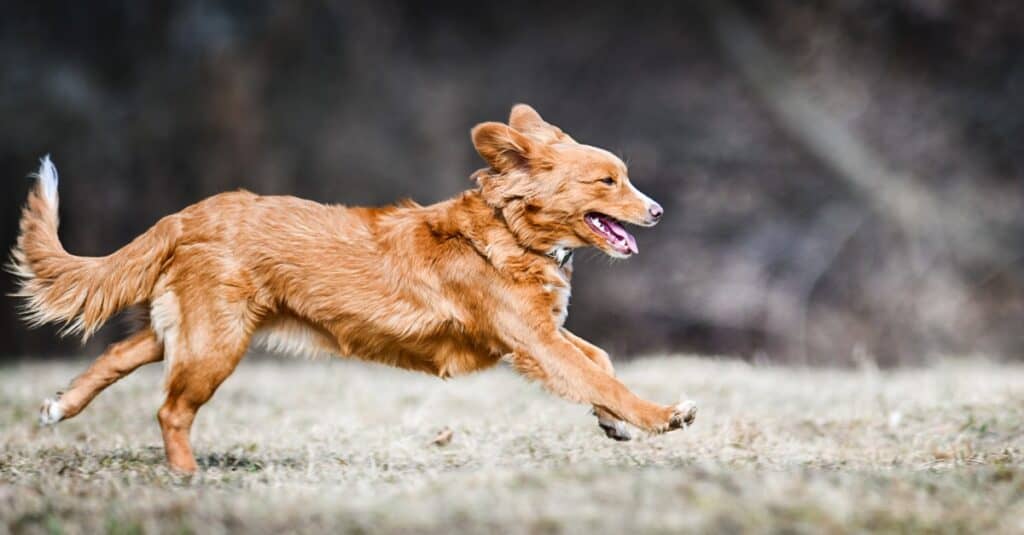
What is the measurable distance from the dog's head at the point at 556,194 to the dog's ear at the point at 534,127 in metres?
0.22

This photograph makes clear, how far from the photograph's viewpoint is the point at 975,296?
10961 millimetres

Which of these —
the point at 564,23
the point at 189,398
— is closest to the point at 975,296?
the point at 564,23

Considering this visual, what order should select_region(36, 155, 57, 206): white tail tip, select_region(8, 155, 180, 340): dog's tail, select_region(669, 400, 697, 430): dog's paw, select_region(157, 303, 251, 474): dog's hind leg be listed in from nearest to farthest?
select_region(669, 400, 697, 430): dog's paw
select_region(157, 303, 251, 474): dog's hind leg
select_region(8, 155, 180, 340): dog's tail
select_region(36, 155, 57, 206): white tail tip

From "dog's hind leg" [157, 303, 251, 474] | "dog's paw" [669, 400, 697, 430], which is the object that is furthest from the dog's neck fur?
"dog's hind leg" [157, 303, 251, 474]

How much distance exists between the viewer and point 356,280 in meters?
4.82

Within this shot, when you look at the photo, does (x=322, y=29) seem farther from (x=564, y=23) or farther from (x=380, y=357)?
(x=380, y=357)

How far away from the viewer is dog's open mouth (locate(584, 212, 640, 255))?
4918 millimetres

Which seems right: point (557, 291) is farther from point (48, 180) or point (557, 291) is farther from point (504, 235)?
point (48, 180)

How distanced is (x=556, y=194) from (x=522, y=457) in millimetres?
1148

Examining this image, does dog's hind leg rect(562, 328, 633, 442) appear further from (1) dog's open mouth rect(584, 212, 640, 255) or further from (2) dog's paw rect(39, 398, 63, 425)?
(2) dog's paw rect(39, 398, 63, 425)

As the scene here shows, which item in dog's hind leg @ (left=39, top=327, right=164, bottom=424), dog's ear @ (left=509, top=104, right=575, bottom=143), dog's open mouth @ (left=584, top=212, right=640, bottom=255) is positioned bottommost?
dog's hind leg @ (left=39, top=327, right=164, bottom=424)

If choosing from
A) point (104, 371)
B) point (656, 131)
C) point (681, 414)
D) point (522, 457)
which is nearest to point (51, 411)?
point (104, 371)

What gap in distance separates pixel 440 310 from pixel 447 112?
23.6 feet

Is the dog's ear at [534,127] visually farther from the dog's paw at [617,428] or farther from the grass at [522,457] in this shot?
the grass at [522,457]
